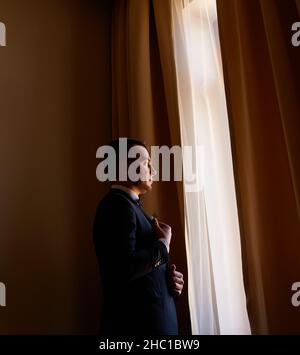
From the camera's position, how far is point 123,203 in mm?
1114

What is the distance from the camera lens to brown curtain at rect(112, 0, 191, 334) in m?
1.63

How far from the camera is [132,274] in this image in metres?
1.01

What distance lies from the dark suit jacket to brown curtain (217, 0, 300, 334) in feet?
1.09

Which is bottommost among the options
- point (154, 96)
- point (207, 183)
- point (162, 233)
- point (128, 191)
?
point (162, 233)

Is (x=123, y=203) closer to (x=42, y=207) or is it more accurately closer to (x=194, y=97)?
(x=194, y=97)

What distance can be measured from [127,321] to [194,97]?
41.6 inches

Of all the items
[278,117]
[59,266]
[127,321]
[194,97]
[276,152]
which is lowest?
[127,321]

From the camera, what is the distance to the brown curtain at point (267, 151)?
106 cm

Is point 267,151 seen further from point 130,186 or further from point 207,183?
point 130,186

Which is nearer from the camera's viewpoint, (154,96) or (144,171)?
(144,171)

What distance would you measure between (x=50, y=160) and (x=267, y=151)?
1.27m

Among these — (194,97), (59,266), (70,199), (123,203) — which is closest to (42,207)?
(70,199)

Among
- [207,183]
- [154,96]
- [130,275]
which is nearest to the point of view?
[130,275]

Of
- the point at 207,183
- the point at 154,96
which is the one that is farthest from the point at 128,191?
the point at 154,96
